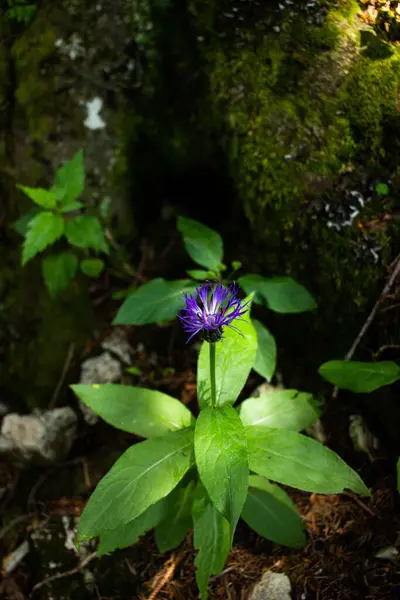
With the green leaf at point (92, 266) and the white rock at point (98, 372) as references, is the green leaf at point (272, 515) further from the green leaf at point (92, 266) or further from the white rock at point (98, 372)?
the green leaf at point (92, 266)

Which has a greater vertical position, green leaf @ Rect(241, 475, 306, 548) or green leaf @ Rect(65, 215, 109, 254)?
green leaf @ Rect(65, 215, 109, 254)

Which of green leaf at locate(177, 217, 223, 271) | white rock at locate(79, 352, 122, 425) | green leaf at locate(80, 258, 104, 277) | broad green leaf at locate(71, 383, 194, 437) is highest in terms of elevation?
green leaf at locate(177, 217, 223, 271)

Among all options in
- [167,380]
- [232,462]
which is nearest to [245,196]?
[167,380]

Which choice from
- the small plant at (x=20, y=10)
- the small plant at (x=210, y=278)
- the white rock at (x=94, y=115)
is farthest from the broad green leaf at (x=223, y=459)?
the small plant at (x=20, y=10)

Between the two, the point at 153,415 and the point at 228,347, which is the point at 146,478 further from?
the point at 228,347

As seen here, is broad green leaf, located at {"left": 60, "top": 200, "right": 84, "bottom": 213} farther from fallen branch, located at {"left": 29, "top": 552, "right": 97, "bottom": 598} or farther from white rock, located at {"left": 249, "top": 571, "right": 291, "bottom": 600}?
white rock, located at {"left": 249, "top": 571, "right": 291, "bottom": 600}

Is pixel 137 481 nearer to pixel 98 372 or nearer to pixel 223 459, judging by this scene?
pixel 223 459

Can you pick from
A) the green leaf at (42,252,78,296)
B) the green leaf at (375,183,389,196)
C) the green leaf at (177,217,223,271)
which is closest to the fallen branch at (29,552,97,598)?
the green leaf at (42,252,78,296)
